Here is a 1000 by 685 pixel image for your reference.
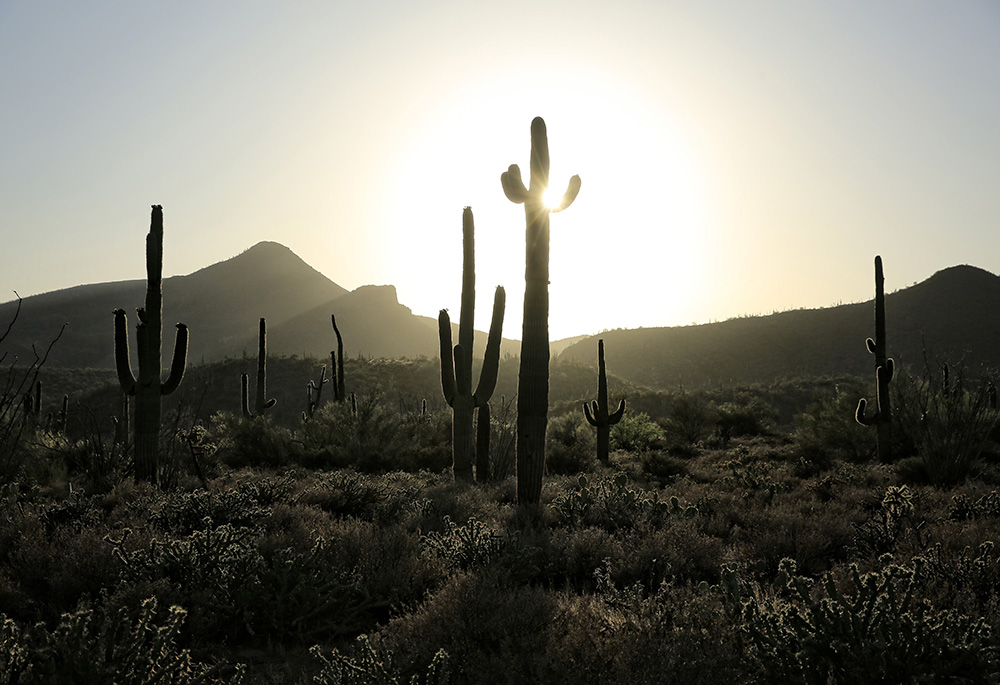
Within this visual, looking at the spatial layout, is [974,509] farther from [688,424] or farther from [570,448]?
[688,424]

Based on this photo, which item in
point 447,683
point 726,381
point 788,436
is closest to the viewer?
point 447,683

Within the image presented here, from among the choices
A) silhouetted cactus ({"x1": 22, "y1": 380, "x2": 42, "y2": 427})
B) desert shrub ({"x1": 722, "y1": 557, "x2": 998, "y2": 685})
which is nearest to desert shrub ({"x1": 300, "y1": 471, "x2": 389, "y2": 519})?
silhouetted cactus ({"x1": 22, "y1": 380, "x2": 42, "y2": 427})

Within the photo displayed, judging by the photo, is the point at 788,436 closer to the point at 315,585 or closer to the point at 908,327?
the point at 315,585

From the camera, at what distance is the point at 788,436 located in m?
25.8

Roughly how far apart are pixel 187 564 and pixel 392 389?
136 feet

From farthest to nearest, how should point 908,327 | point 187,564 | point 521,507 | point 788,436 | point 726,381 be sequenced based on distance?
point 908,327, point 726,381, point 788,436, point 521,507, point 187,564

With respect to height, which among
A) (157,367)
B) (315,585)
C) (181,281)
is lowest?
(315,585)

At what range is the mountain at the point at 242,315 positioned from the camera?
9294cm

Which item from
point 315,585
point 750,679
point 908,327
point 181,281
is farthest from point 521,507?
point 181,281

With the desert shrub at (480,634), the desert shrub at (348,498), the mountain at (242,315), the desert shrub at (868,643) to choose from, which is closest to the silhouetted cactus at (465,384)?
the desert shrub at (348,498)

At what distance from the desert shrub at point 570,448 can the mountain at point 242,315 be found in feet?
200

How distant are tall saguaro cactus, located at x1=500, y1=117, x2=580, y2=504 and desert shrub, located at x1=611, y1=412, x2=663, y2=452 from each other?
13.4 m

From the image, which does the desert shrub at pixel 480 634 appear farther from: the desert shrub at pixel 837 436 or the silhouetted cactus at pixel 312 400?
the silhouetted cactus at pixel 312 400

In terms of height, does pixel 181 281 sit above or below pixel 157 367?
above
